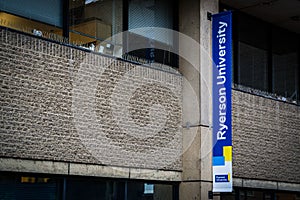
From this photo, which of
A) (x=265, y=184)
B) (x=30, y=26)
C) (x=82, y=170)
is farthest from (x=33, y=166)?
(x=265, y=184)

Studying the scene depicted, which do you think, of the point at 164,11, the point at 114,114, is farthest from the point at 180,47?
the point at 114,114

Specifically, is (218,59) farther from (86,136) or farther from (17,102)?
(17,102)

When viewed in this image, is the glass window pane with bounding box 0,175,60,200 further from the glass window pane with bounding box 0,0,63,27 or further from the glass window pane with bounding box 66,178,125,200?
the glass window pane with bounding box 0,0,63,27

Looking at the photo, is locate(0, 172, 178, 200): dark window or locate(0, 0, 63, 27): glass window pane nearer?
locate(0, 172, 178, 200): dark window

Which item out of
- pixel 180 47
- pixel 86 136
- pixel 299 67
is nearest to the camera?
pixel 86 136

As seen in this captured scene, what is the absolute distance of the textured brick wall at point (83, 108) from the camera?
12.6 metres

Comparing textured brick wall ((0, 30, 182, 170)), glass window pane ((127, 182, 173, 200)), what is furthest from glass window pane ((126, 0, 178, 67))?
glass window pane ((127, 182, 173, 200))

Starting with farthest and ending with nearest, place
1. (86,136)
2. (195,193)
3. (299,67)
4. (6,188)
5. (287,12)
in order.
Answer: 1. (299,67)
2. (287,12)
3. (195,193)
4. (86,136)
5. (6,188)

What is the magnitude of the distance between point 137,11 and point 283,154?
23.5 ft

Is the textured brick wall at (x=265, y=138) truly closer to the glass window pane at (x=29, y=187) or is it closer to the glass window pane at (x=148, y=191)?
the glass window pane at (x=148, y=191)

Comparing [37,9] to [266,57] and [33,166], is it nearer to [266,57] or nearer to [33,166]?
[33,166]

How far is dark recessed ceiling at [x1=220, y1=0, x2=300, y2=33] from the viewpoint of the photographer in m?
18.6

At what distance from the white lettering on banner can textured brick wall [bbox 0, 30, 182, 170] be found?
3.74 feet

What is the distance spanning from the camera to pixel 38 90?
13.0m
